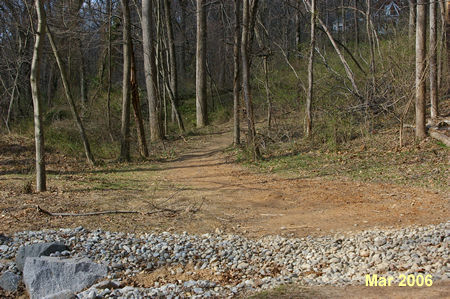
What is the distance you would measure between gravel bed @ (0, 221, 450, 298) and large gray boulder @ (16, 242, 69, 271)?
0.38ft

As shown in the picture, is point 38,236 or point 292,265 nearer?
point 292,265

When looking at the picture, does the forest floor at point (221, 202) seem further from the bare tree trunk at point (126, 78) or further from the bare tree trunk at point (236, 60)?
the bare tree trunk at point (236, 60)

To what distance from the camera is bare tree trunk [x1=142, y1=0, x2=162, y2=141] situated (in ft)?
55.1

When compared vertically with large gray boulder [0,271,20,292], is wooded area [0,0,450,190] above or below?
above

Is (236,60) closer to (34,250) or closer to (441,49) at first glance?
(441,49)

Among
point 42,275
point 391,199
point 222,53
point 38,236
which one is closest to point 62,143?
point 38,236

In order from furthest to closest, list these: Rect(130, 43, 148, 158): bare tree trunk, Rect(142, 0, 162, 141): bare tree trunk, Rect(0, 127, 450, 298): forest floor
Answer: Rect(142, 0, 162, 141): bare tree trunk < Rect(130, 43, 148, 158): bare tree trunk < Rect(0, 127, 450, 298): forest floor

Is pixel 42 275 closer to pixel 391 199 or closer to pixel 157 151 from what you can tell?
pixel 391 199

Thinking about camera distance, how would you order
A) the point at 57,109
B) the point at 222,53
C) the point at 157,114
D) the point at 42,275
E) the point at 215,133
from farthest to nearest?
the point at 222,53
the point at 57,109
the point at 215,133
the point at 157,114
the point at 42,275

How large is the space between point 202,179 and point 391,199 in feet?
16.6

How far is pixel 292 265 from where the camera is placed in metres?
5.85

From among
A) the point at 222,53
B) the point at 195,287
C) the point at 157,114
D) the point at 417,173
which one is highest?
the point at 222,53
